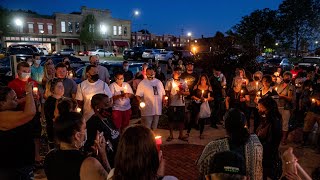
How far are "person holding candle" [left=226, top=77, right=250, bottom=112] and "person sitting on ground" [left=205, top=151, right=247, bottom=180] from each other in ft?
23.1

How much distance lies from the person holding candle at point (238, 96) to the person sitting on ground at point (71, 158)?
684 cm

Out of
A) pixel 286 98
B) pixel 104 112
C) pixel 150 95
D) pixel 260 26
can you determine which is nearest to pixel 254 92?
pixel 286 98

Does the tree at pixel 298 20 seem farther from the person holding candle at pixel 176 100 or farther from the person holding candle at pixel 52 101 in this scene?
the person holding candle at pixel 52 101

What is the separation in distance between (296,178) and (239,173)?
52 centimetres

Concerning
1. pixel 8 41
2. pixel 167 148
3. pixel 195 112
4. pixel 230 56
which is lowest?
pixel 167 148

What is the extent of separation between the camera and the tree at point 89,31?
63.2 metres

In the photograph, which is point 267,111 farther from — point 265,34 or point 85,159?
point 265,34

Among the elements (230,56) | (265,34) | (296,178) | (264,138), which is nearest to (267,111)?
(264,138)

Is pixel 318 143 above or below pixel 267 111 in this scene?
below

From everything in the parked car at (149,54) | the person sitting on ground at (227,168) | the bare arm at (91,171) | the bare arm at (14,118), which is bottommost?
the bare arm at (91,171)

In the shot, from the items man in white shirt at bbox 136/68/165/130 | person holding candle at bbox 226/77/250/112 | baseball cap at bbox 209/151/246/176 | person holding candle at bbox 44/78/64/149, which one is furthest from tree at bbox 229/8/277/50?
baseball cap at bbox 209/151/246/176

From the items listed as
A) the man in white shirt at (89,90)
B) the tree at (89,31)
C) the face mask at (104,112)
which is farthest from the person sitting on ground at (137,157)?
the tree at (89,31)

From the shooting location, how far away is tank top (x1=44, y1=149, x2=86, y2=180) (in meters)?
2.68

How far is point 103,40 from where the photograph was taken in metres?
68.1
